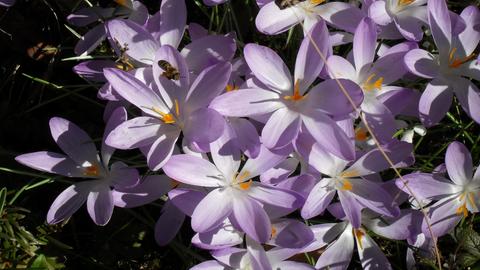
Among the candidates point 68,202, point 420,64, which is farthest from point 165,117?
point 420,64

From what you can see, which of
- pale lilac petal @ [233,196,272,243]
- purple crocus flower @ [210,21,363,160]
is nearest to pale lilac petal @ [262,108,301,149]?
purple crocus flower @ [210,21,363,160]

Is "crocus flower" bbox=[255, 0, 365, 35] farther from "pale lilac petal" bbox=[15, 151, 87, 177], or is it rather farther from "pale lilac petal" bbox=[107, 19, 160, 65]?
"pale lilac petal" bbox=[15, 151, 87, 177]

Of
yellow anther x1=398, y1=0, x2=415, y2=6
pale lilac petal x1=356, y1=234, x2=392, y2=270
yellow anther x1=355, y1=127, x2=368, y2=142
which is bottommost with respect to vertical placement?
pale lilac petal x1=356, y1=234, x2=392, y2=270

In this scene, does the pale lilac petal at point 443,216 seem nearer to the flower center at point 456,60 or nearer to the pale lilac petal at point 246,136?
the flower center at point 456,60

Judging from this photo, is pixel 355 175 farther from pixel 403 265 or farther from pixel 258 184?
pixel 403 265

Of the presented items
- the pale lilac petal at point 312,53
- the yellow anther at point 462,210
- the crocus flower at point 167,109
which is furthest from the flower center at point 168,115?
the yellow anther at point 462,210
